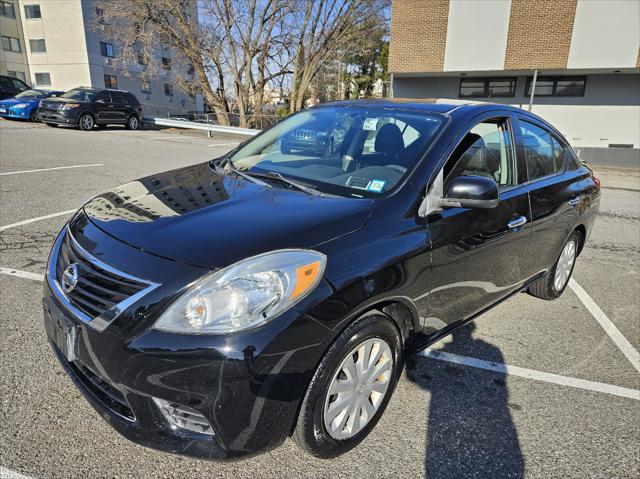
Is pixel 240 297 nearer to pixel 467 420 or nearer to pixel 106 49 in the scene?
pixel 467 420

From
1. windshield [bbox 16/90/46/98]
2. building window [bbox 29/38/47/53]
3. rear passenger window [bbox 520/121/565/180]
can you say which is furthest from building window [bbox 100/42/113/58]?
rear passenger window [bbox 520/121/565/180]

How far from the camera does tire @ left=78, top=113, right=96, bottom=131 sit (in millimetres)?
17031

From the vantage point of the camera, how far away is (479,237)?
280 cm

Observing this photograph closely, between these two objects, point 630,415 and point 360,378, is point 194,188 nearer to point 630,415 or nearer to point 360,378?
point 360,378

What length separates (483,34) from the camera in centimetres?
1847

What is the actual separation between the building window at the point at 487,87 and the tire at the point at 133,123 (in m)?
14.5

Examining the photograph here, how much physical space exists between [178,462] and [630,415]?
2551mm

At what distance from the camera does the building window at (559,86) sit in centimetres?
1994

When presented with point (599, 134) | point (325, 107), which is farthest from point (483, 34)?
point (325, 107)

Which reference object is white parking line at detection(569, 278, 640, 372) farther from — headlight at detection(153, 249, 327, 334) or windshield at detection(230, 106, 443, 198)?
headlight at detection(153, 249, 327, 334)

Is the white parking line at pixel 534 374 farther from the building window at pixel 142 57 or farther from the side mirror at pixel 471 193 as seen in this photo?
the building window at pixel 142 57

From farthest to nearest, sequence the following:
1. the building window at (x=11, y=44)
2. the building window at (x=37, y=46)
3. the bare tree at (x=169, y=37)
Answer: the building window at (x=37, y=46) → the building window at (x=11, y=44) → the bare tree at (x=169, y=37)

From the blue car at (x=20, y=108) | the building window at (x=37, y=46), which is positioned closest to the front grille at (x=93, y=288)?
the blue car at (x=20, y=108)

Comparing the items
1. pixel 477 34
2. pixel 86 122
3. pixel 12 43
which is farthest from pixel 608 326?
pixel 12 43
